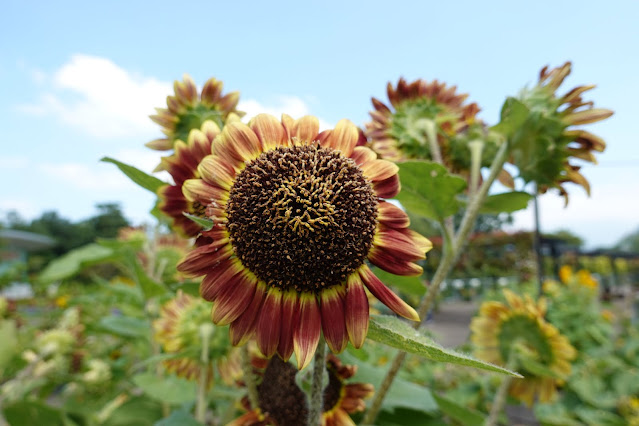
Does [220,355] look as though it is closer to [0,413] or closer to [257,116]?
[257,116]

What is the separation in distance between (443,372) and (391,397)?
2.08 meters

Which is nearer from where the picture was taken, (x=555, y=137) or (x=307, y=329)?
(x=307, y=329)

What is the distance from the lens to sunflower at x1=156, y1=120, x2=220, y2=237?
574 millimetres

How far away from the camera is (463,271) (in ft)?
27.2

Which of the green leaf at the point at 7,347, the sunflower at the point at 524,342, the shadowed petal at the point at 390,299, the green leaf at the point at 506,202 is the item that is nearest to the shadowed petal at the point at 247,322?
the shadowed petal at the point at 390,299

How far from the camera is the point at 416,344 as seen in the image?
0.38m

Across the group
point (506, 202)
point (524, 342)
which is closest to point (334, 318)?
point (506, 202)

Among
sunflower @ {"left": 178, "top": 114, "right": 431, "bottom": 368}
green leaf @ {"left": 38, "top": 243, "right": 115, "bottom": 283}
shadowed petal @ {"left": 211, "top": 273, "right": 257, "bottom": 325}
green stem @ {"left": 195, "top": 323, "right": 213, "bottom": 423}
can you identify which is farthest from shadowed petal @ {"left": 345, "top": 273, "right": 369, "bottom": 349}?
green leaf @ {"left": 38, "top": 243, "right": 115, "bottom": 283}

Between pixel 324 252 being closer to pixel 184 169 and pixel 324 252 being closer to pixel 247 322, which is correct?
pixel 247 322

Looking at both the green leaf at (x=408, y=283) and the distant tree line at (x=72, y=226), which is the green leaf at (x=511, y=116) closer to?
the green leaf at (x=408, y=283)

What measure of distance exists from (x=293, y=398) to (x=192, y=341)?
31 cm

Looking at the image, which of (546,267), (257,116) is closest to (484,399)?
(257,116)

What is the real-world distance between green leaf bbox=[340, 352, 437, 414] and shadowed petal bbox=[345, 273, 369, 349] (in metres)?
0.30

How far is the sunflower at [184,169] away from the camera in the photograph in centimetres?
57
